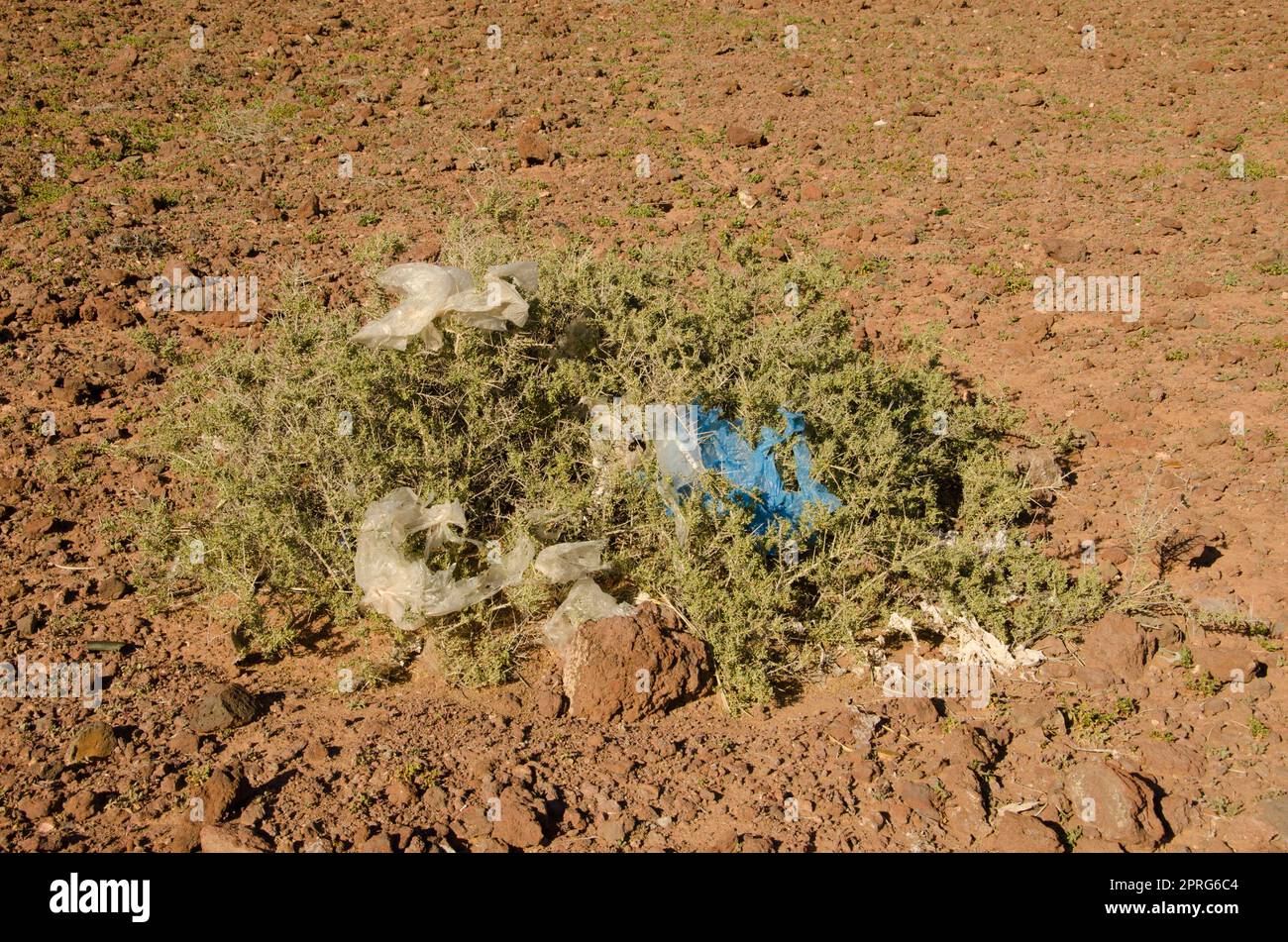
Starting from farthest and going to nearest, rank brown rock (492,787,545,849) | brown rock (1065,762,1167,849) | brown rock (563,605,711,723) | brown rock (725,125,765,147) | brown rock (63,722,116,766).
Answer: brown rock (725,125,765,147)
brown rock (563,605,711,723)
brown rock (63,722,116,766)
brown rock (1065,762,1167,849)
brown rock (492,787,545,849)

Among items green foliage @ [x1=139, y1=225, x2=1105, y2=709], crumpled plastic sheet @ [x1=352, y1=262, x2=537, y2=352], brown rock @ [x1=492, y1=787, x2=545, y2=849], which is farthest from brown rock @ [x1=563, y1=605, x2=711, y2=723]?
crumpled plastic sheet @ [x1=352, y1=262, x2=537, y2=352]

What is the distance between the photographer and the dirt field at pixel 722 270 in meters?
3.27

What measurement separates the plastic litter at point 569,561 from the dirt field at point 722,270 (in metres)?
0.45

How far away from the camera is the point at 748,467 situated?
423 cm

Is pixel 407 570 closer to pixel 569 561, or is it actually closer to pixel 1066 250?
pixel 569 561

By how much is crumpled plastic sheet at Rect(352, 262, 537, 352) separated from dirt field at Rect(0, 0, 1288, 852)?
131cm

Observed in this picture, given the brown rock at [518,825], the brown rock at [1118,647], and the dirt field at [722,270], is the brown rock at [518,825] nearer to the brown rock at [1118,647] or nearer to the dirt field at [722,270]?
the dirt field at [722,270]

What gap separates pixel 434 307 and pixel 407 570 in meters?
1.13

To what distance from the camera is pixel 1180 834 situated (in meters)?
3.26

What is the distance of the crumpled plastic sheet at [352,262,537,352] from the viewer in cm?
398

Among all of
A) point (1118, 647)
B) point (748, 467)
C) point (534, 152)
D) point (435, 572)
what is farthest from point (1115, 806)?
point (534, 152)

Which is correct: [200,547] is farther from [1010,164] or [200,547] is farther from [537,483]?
[1010,164]

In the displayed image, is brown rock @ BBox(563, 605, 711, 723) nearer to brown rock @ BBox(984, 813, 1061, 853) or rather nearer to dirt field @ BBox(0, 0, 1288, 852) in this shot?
dirt field @ BBox(0, 0, 1288, 852)
